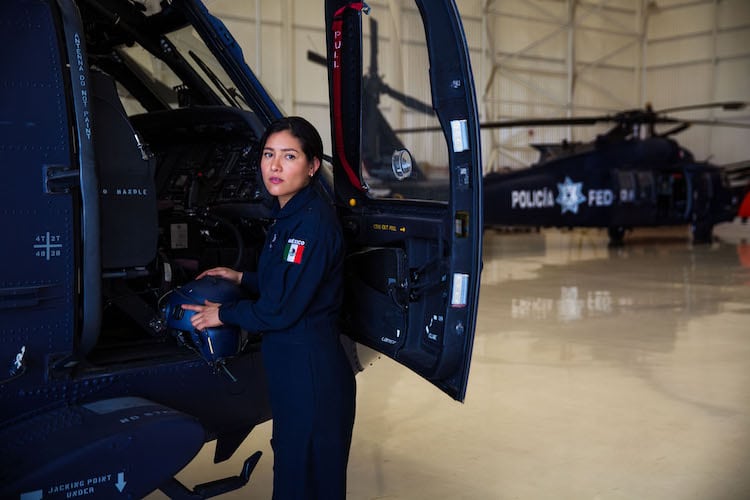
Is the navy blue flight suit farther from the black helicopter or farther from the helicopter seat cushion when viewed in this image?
the black helicopter

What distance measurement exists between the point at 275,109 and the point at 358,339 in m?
1.18

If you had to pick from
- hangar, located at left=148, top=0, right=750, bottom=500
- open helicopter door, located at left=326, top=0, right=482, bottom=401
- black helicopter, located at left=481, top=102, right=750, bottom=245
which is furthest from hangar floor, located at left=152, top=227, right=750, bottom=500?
black helicopter, located at left=481, top=102, right=750, bottom=245

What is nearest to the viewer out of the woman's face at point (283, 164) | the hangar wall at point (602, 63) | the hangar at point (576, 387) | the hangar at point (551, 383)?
the woman's face at point (283, 164)

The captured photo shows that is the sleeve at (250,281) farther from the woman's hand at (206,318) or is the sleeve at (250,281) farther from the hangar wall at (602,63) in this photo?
the hangar wall at (602,63)

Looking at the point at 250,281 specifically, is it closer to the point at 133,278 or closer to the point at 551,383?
the point at 133,278

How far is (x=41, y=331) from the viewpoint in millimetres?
2107

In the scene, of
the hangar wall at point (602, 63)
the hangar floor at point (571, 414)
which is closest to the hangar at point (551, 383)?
the hangar floor at point (571, 414)

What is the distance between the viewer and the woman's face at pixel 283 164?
2.15 m

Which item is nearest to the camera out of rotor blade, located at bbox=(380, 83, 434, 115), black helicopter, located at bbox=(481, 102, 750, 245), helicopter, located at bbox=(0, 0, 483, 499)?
helicopter, located at bbox=(0, 0, 483, 499)

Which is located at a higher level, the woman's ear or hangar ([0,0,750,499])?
the woman's ear

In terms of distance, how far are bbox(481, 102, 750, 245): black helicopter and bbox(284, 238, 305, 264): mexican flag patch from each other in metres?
10.5

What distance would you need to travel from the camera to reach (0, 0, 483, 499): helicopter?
79.7 inches

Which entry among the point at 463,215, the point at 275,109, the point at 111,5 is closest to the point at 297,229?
the point at 463,215

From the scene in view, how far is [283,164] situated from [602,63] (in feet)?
76.8
